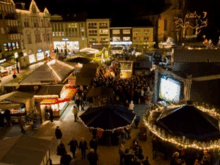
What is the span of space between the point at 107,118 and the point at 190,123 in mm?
3828

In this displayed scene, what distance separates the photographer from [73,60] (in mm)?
27109

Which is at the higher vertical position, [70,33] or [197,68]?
[70,33]

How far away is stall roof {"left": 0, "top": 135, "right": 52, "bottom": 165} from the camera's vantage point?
737cm

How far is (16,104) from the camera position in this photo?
46.8 feet

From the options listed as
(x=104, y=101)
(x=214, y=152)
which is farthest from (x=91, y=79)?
(x=214, y=152)

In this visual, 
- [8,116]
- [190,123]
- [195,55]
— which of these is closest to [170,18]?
[195,55]

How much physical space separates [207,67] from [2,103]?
1366 cm

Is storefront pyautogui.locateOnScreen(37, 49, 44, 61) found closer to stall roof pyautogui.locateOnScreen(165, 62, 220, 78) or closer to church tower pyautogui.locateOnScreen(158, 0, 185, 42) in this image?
stall roof pyautogui.locateOnScreen(165, 62, 220, 78)

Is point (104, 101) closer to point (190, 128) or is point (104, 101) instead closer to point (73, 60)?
point (190, 128)

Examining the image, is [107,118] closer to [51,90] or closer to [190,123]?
[190,123]

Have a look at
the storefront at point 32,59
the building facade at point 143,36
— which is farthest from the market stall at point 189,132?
the building facade at point 143,36

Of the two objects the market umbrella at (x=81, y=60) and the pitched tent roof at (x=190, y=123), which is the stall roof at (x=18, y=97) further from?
the market umbrella at (x=81, y=60)

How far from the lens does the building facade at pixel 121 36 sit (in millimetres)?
53659

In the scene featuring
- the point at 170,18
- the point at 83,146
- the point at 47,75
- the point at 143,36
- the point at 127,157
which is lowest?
the point at 83,146
